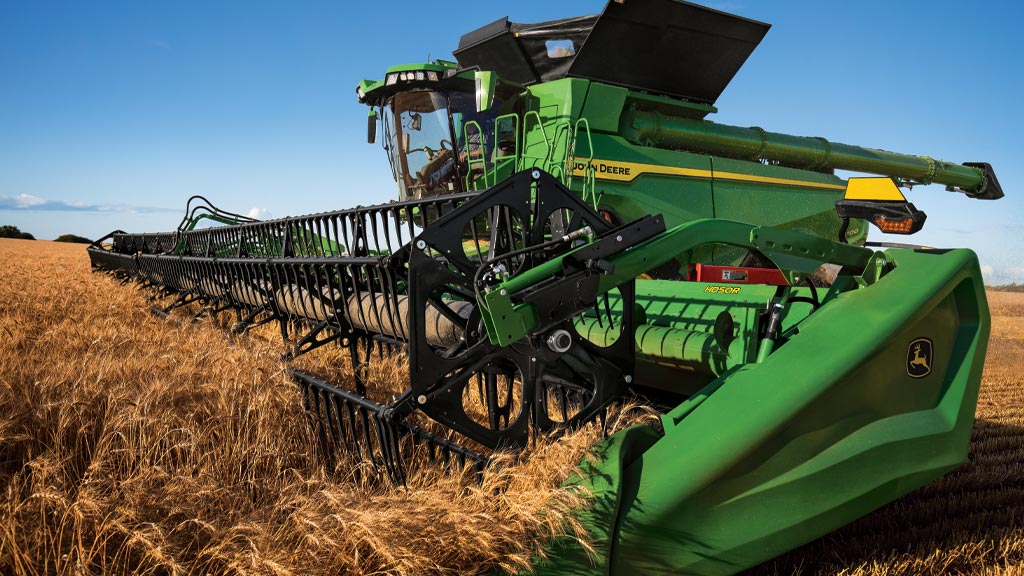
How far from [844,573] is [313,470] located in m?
1.82

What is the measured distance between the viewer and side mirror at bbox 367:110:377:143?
5.79 metres

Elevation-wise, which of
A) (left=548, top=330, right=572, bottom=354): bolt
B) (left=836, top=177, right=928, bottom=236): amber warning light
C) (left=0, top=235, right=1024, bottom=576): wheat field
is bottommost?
(left=0, top=235, right=1024, bottom=576): wheat field

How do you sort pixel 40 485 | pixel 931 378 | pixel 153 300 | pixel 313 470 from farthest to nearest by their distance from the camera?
pixel 153 300, pixel 313 470, pixel 931 378, pixel 40 485

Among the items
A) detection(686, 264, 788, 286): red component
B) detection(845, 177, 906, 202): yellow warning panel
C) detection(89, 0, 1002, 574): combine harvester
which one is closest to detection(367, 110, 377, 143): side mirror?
detection(89, 0, 1002, 574): combine harvester

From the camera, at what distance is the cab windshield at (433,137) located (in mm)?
5168

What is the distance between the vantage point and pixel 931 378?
6.98ft

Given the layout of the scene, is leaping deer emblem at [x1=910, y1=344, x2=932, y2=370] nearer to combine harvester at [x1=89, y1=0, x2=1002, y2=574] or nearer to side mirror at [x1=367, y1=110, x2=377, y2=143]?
combine harvester at [x1=89, y1=0, x2=1002, y2=574]

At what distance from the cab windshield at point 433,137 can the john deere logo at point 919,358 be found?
136 inches

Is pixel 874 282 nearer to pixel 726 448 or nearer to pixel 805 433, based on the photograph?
pixel 805 433

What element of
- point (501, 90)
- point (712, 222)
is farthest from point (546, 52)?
point (712, 222)

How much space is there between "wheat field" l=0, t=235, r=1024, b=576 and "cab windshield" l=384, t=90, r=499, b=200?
7.58ft

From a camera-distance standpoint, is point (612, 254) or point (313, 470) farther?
point (313, 470)

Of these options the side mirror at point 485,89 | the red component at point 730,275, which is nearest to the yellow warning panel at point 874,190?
the red component at point 730,275

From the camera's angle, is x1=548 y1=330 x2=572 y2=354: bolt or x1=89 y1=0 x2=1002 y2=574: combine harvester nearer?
x1=89 y1=0 x2=1002 y2=574: combine harvester
